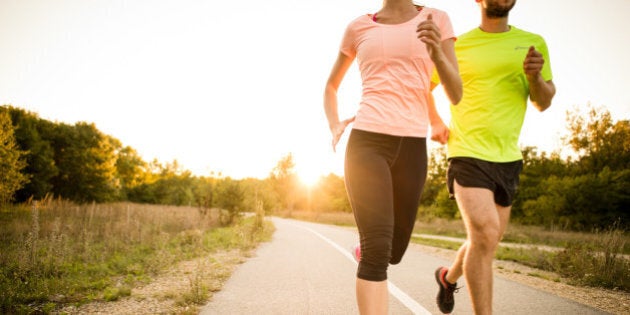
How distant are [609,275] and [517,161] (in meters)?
5.08

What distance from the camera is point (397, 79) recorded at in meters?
2.13

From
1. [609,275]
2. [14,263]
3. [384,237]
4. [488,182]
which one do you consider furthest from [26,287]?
[609,275]

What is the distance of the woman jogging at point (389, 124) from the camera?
6.29ft

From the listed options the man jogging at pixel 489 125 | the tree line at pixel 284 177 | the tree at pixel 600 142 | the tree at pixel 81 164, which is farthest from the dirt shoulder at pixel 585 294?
the tree at pixel 81 164

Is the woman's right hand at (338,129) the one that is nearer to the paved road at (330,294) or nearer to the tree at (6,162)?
the paved road at (330,294)

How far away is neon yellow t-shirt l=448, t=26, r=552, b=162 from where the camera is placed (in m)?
2.61

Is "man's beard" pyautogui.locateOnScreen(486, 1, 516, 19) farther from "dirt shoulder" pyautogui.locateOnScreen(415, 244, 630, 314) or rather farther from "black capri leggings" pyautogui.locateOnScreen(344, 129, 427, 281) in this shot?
"dirt shoulder" pyautogui.locateOnScreen(415, 244, 630, 314)

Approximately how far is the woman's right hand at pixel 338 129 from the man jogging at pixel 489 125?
977 millimetres

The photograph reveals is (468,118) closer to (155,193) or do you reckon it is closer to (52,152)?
(52,152)

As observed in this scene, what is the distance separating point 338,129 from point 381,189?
50 cm

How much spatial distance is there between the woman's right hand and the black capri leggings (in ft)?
0.27

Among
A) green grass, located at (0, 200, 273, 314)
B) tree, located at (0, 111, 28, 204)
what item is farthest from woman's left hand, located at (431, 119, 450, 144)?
tree, located at (0, 111, 28, 204)

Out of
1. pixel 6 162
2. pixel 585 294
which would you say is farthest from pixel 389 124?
pixel 6 162

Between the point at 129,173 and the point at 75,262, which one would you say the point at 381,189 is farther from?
the point at 129,173
